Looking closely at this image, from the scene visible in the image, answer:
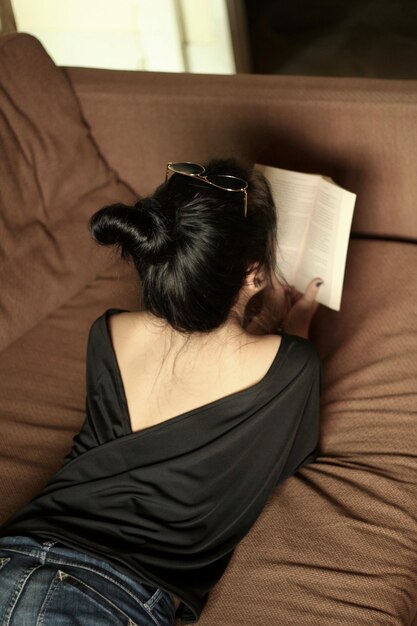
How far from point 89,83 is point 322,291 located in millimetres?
928

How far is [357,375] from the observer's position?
62.4 inches

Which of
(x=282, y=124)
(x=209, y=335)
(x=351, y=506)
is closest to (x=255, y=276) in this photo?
(x=209, y=335)

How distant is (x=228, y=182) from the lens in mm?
1157

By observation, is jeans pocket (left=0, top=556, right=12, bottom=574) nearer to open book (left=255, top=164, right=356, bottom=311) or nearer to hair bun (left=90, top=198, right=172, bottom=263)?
hair bun (left=90, top=198, right=172, bottom=263)

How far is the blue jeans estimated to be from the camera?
3.39 ft

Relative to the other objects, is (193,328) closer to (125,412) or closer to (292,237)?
(125,412)

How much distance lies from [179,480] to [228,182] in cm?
47

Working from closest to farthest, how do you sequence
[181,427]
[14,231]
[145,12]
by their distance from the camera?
[181,427] → [14,231] → [145,12]

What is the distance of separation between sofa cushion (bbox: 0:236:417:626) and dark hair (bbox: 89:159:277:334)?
44 cm

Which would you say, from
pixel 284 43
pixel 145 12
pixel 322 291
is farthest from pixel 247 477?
pixel 284 43

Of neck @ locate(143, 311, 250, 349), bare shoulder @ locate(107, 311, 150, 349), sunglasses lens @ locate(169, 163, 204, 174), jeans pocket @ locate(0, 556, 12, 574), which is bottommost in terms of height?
jeans pocket @ locate(0, 556, 12, 574)

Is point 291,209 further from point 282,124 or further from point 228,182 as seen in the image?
point 228,182

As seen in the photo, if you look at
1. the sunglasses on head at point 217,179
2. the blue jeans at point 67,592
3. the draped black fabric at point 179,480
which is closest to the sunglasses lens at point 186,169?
the sunglasses on head at point 217,179

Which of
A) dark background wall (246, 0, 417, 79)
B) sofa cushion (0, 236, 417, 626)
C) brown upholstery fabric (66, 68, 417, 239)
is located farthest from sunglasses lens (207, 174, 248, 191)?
dark background wall (246, 0, 417, 79)
